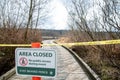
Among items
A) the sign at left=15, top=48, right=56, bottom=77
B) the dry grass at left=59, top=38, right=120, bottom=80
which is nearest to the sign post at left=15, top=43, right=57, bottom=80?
the sign at left=15, top=48, right=56, bottom=77

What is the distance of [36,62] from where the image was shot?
17.5ft

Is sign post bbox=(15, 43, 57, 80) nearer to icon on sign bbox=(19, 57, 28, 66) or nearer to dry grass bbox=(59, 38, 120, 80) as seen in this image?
icon on sign bbox=(19, 57, 28, 66)

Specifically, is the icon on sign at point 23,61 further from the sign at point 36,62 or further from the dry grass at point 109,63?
the dry grass at point 109,63

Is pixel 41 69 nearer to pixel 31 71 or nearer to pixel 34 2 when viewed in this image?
pixel 31 71

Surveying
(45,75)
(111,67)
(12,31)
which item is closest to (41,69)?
(45,75)

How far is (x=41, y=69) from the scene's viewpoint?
530 cm

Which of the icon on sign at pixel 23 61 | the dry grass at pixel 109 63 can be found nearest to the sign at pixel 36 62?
the icon on sign at pixel 23 61

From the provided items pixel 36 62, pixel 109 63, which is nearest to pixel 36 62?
pixel 36 62

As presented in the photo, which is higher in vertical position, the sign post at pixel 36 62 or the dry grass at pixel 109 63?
the sign post at pixel 36 62

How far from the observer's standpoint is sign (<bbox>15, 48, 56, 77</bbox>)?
17.2 ft

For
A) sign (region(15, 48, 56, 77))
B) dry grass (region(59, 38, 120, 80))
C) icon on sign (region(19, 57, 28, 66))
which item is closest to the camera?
sign (region(15, 48, 56, 77))

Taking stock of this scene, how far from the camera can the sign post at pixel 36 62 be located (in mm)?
5242

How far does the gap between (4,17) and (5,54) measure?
134 inches

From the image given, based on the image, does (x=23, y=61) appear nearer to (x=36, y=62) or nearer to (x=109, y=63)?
(x=36, y=62)
